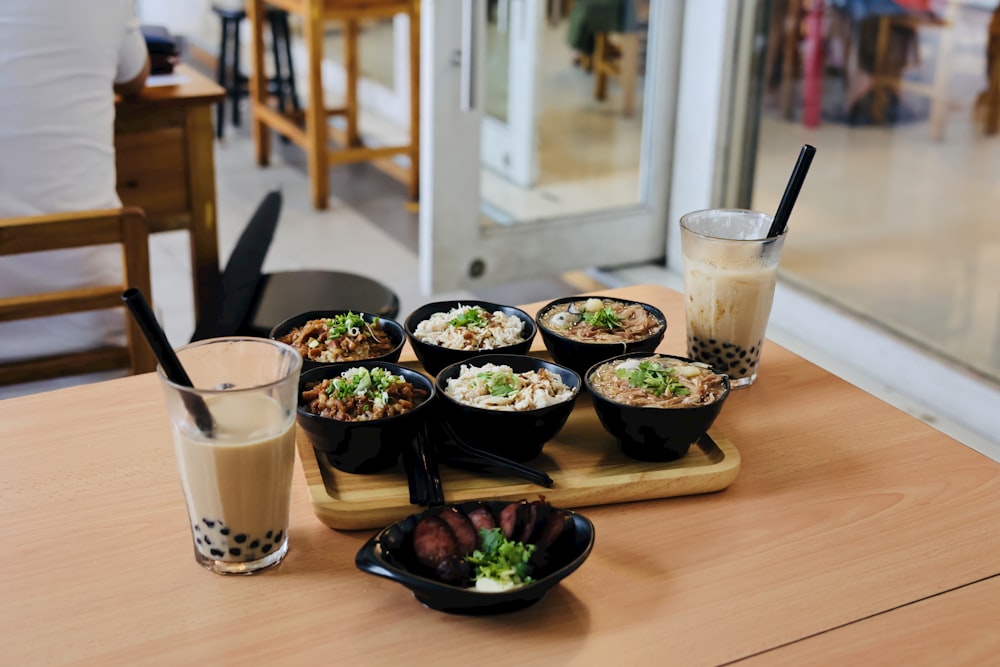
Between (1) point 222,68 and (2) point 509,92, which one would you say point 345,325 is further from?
(1) point 222,68

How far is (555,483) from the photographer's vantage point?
1.13 m

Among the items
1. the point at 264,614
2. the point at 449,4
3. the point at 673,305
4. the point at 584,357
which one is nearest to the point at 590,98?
the point at 449,4

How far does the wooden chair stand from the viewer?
180 cm

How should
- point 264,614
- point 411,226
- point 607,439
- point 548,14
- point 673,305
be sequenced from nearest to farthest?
1. point 264,614
2. point 607,439
3. point 673,305
4. point 548,14
5. point 411,226

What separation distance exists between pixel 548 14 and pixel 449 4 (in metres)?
0.39

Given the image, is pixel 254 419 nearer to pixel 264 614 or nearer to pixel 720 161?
pixel 264 614

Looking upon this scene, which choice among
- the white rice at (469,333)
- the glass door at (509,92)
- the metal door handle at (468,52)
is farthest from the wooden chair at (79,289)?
the glass door at (509,92)

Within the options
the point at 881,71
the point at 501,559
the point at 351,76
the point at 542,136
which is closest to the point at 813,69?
the point at 881,71

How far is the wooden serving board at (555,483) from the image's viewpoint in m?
1.07

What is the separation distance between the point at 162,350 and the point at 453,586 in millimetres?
329

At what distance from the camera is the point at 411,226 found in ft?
14.5

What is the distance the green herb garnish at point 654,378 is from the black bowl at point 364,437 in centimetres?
22

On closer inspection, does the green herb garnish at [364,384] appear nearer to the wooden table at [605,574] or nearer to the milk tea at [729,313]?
the wooden table at [605,574]

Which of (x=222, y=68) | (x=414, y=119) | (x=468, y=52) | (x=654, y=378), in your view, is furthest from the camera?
(x=222, y=68)
